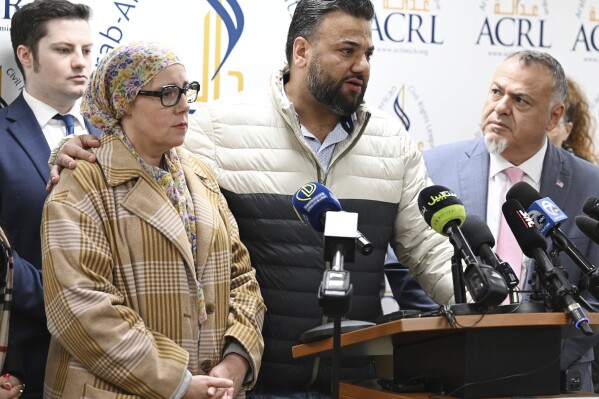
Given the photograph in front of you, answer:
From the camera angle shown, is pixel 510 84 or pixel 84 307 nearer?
pixel 84 307

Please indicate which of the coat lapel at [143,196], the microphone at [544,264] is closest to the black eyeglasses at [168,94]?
the coat lapel at [143,196]

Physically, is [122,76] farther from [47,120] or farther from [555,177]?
[555,177]

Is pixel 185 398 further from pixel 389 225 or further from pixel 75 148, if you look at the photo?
pixel 389 225

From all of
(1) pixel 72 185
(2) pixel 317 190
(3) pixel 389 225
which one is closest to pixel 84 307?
(1) pixel 72 185

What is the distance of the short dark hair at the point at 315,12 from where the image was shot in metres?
3.37

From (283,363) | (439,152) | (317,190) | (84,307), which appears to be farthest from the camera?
(439,152)

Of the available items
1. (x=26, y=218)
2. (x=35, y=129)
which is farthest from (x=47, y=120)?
(x=26, y=218)

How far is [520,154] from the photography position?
160 inches

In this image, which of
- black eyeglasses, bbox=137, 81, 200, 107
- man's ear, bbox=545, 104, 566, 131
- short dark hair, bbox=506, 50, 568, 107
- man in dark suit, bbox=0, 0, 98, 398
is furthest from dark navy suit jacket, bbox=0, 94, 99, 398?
man's ear, bbox=545, 104, 566, 131

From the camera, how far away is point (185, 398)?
266cm

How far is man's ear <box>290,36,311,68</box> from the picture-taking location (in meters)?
3.44

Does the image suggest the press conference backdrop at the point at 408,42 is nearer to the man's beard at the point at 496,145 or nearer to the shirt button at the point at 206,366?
the man's beard at the point at 496,145

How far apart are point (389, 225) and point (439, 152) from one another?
2.75ft

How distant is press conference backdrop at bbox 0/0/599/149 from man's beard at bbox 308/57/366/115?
983mm
